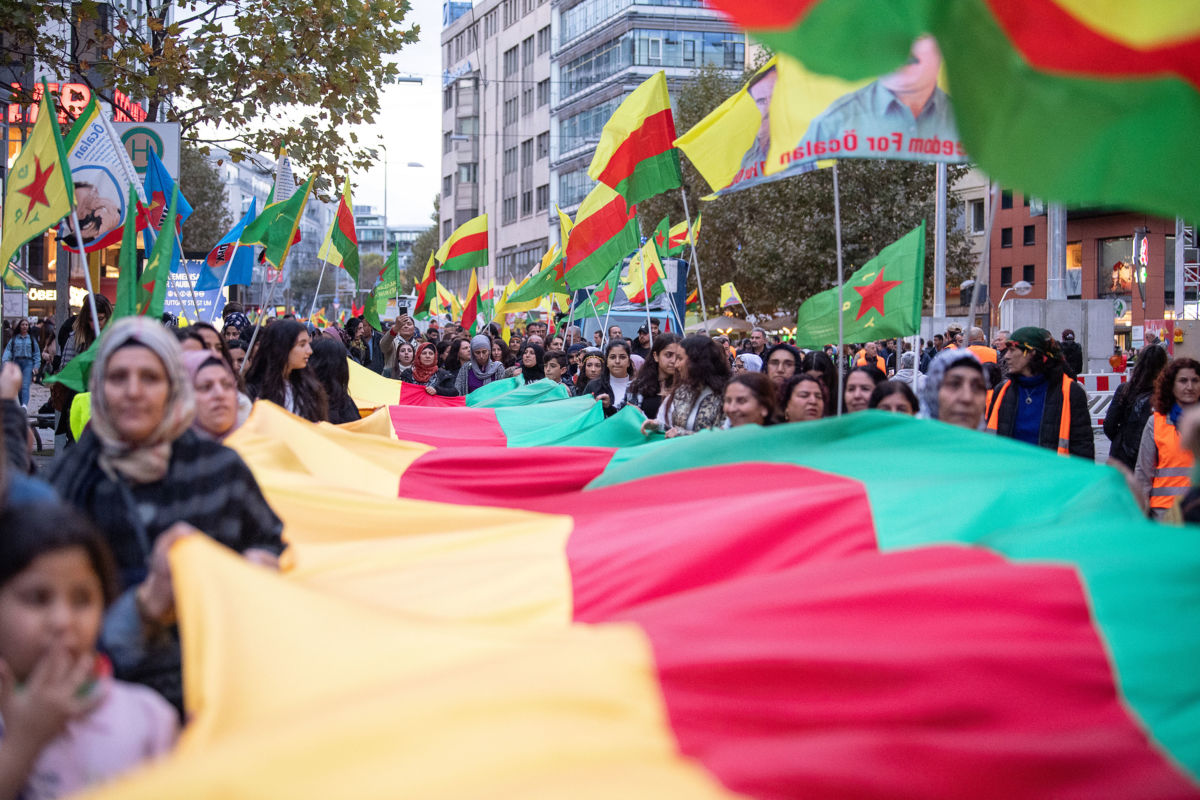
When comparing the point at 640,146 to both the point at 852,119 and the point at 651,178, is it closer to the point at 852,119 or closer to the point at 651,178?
the point at 651,178

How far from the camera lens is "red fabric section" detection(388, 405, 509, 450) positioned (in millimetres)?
9469

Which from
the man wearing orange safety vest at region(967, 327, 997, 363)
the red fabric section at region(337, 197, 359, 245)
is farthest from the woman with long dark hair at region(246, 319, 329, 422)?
the red fabric section at region(337, 197, 359, 245)

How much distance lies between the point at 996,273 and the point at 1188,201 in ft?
195

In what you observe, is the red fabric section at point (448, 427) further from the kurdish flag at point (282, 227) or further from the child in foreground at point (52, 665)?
the child in foreground at point (52, 665)

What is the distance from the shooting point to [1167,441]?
7559 millimetres

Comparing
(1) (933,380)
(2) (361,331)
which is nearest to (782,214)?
(2) (361,331)

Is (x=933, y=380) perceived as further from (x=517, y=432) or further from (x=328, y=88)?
(x=328, y=88)

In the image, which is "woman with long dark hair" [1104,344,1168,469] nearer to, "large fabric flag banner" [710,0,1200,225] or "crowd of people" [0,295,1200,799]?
"crowd of people" [0,295,1200,799]

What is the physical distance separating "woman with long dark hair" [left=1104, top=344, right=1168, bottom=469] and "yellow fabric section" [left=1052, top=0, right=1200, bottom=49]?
5.03 meters

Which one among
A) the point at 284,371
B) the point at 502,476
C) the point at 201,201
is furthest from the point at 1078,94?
the point at 201,201

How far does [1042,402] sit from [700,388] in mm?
2125

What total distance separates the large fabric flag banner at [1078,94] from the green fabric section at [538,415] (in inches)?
254

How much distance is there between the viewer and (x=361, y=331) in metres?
16.5

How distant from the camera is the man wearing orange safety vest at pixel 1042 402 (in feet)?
24.3
